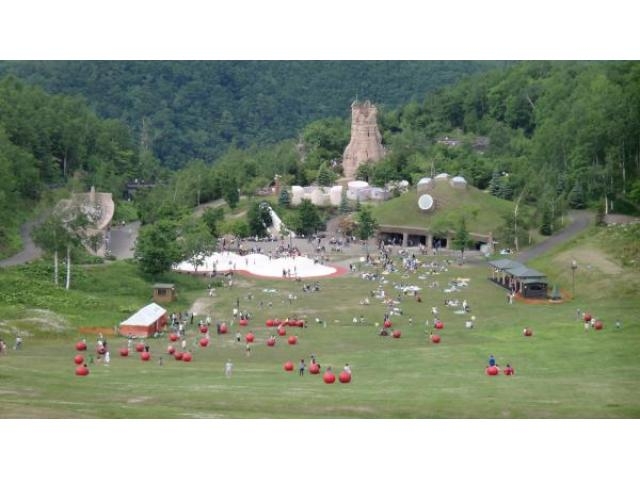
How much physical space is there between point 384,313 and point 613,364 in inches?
746

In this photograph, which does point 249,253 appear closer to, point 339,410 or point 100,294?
point 100,294

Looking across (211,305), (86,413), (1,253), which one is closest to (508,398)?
(86,413)

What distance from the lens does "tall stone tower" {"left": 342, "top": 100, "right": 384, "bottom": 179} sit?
139 m

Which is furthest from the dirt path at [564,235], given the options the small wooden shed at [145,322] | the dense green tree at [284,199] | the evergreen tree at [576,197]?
the small wooden shed at [145,322]

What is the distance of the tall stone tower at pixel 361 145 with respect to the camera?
13925 centimetres

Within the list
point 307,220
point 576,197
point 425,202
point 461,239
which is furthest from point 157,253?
point 576,197

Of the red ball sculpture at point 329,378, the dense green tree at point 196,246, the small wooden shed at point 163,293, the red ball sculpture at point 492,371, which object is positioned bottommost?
the red ball sculpture at point 329,378

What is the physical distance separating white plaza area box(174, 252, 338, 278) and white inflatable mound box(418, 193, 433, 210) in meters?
19.7

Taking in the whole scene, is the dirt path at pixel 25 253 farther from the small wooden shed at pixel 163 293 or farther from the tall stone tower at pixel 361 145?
the tall stone tower at pixel 361 145

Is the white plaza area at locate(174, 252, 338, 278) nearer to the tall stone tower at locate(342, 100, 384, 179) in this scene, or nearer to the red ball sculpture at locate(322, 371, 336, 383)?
the red ball sculpture at locate(322, 371, 336, 383)

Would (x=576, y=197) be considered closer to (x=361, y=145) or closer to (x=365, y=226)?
(x=365, y=226)

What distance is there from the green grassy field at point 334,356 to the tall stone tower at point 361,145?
2113 inches

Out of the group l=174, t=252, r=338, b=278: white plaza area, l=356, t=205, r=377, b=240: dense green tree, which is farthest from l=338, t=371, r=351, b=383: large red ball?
l=356, t=205, r=377, b=240: dense green tree

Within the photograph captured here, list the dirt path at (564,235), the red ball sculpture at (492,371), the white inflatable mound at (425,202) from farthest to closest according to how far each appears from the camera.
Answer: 1. the white inflatable mound at (425,202)
2. the dirt path at (564,235)
3. the red ball sculpture at (492,371)
